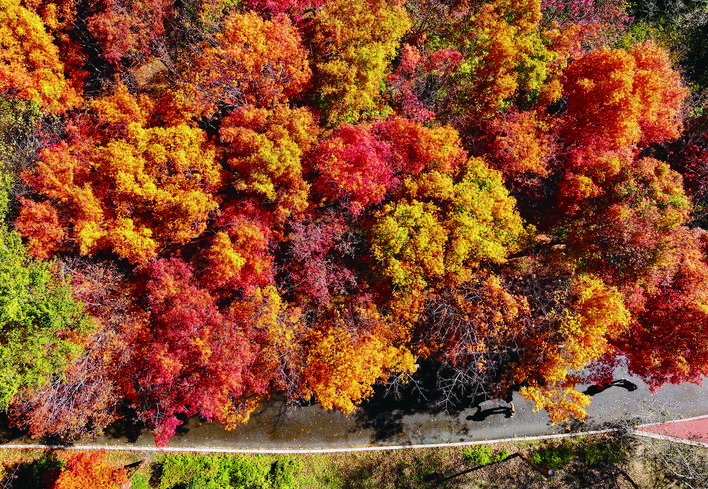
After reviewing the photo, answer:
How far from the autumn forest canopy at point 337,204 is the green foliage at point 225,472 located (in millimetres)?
4243

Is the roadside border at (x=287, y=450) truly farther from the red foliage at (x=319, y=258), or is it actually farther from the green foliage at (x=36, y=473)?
the red foliage at (x=319, y=258)

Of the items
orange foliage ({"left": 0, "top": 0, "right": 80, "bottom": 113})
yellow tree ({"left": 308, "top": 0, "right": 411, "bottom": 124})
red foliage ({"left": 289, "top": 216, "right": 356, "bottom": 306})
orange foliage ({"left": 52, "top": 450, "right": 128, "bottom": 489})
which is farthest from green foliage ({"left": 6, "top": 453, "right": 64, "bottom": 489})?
yellow tree ({"left": 308, "top": 0, "right": 411, "bottom": 124})

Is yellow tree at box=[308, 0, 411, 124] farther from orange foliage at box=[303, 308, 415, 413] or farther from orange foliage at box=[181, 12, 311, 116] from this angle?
orange foliage at box=[303, 308, 415, 413]

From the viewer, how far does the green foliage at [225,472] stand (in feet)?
91.4

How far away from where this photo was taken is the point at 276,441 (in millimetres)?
29062

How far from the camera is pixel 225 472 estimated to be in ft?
92.6

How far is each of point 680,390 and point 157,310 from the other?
1358 inches

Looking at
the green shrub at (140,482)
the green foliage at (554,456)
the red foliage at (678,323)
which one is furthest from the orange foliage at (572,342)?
the green shrub at (140,482)

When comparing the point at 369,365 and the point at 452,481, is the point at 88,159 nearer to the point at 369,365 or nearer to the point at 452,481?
the point at 369,365

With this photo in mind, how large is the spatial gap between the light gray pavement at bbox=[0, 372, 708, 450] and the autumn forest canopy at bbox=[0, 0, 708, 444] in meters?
2.96

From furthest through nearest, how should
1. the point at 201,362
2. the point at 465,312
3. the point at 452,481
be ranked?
the point at 452,481, the point at 465,312, the point at 201,362

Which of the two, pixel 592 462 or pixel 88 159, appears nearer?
pixel 88 159

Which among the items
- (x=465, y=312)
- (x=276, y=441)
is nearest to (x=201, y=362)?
(x=276, y=441)

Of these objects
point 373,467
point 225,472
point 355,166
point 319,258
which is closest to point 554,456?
point 373,467
